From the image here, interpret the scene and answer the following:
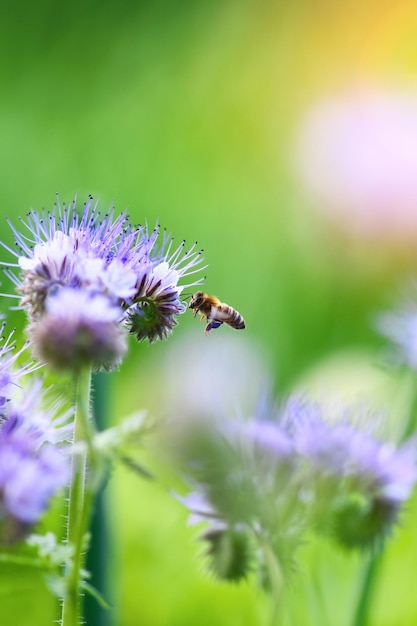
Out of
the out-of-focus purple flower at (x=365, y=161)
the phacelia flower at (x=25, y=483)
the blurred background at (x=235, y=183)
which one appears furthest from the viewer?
the out-of-focus purple flower at (x=365, y=161)

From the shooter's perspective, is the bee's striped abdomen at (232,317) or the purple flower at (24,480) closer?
the purple flower at (24,480)

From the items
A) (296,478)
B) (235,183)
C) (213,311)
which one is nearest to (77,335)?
(296,478)

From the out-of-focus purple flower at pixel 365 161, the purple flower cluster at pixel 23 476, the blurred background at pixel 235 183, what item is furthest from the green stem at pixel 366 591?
the out-of-focus purple flower at pixel 365 161

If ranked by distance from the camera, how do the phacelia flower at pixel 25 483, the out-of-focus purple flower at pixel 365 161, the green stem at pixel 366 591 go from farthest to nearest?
the out-of-focus purple flower at pixel 365 161, the green stem at pixel 366 591, the phacelia flower at pixel 25 483

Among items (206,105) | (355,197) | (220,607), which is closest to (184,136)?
(206,105)

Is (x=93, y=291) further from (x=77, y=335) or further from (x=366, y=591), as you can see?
(x=366, y=591)

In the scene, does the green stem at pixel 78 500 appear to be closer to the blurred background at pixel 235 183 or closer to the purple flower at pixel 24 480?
the purple flower at pixel 24 480

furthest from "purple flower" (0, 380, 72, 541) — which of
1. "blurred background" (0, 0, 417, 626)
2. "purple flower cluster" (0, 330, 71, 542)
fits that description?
"blurred background" (0, 0, 417, 626)

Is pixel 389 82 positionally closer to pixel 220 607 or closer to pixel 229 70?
pixel 229 70
